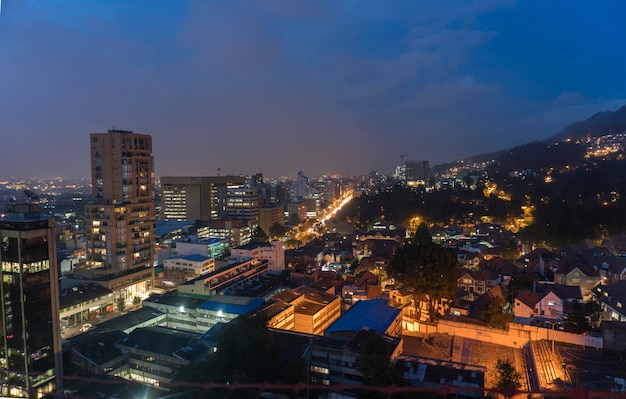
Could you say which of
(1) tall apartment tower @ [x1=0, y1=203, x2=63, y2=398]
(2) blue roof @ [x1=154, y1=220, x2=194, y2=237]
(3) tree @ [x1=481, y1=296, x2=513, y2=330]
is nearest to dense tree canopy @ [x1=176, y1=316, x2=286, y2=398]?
(1) tall apartment tower @ [x1=0, y1=203, x2=63, y2=398]

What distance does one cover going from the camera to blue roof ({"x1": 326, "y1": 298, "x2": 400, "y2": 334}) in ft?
19.8

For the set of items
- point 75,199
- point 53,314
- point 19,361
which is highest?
point 75,199

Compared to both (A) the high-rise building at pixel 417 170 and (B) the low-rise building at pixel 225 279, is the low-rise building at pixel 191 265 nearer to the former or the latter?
(B) the low-rise building at pixel 225 279

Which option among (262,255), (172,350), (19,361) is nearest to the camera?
(19,361)

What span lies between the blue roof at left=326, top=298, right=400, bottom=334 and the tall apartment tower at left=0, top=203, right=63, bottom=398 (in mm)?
3733

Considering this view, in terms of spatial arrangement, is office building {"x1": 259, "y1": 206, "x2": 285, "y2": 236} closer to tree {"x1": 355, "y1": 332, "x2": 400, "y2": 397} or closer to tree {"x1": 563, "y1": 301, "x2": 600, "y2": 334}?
tree {"x1": 563, "y1": 301, "x2": 600, "y2": 334}

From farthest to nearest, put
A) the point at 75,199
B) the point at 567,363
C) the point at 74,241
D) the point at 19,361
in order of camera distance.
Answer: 1. the point at 75,199
2. the point at 74,241
3. the point at 567,363
4. the point at 19,361

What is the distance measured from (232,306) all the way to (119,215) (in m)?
4.48

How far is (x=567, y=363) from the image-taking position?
17.5 ft

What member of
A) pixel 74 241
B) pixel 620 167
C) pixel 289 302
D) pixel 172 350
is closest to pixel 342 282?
pixel 289 302

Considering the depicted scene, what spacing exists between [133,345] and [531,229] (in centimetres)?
1159

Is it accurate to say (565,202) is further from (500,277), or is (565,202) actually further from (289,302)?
(289,302)

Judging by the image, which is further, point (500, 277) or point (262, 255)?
point (262, 255)

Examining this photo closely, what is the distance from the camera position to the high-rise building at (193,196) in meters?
22.8
